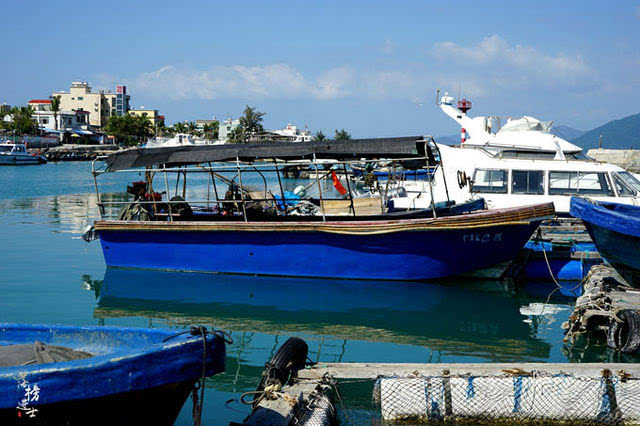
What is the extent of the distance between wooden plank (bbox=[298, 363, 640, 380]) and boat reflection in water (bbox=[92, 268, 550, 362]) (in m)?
1.87

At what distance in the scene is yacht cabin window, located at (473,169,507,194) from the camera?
631 inches

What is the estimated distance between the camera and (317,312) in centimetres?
1156

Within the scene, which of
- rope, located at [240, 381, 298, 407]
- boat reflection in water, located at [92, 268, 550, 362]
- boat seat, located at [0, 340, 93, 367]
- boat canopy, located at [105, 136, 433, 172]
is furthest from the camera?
boat canopy, located at [105, 136, 433, 172]

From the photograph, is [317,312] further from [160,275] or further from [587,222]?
[587,222]

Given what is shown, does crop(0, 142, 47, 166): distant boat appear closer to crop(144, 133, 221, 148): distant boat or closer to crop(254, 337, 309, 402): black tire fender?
crop(144, 133, 221, 148): distant boat

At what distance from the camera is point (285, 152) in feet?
42.3

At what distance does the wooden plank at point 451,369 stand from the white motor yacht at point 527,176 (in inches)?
299

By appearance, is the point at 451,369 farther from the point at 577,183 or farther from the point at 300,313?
the point at 577,183

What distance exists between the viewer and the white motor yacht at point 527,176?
15330 millimetres

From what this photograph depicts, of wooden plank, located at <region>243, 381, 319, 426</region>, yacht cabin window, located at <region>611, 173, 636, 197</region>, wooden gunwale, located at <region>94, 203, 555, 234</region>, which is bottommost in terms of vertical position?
wooden plank, located at <region>243, 381, 319, 426</region>

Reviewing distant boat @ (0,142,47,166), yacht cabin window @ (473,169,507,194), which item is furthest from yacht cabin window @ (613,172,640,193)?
distant boat @ (0,142,47,166)

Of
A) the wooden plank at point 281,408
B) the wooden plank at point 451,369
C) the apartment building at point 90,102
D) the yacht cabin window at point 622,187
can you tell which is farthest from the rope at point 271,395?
the apartment building at point 90,102

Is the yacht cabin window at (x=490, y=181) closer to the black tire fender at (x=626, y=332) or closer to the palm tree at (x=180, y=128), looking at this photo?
the black tire fender at (x=626, y=332)

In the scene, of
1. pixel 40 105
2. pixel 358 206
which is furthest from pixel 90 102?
pixel 358 206
